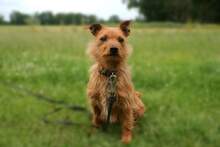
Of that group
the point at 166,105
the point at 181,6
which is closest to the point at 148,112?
the point at 166,105

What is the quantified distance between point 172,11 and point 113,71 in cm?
5617

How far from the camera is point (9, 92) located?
855cm

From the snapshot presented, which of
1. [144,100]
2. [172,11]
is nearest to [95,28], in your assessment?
[144,100]

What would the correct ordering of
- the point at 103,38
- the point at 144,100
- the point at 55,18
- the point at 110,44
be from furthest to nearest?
the point at 55,18, the point at 144,100, the point at 103,38, the point at 110,44

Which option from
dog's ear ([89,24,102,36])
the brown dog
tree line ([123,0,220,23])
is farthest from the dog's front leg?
tree line ([123,0,220,23])

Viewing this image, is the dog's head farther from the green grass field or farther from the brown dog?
the green grass field

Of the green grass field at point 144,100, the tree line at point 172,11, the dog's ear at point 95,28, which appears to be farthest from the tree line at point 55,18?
the dog's ear at point 95,28

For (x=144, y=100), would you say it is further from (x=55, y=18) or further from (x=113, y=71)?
(x=55, y=18)

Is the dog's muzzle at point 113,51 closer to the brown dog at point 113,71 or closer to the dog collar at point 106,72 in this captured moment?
the brown dog at point 113,71

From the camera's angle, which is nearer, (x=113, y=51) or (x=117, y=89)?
(x=113, y=51)

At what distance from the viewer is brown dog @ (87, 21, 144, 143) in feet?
19.4

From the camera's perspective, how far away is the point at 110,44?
5.80m

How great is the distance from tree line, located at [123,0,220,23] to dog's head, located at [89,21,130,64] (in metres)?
47.0

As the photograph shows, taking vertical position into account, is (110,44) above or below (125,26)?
below
